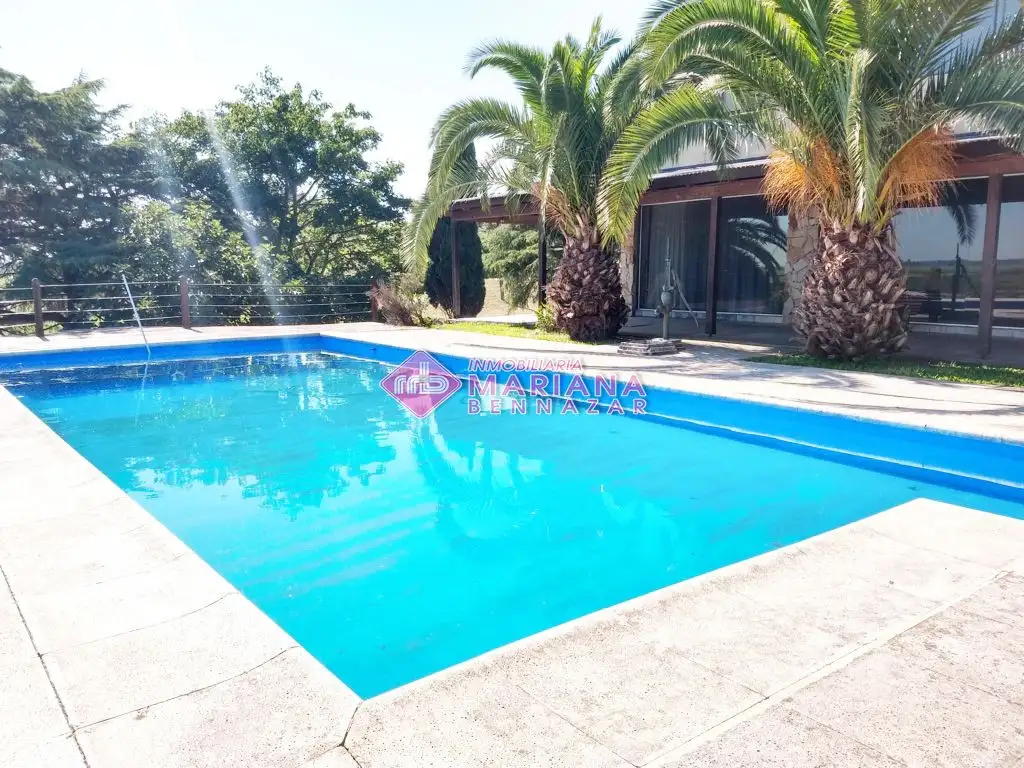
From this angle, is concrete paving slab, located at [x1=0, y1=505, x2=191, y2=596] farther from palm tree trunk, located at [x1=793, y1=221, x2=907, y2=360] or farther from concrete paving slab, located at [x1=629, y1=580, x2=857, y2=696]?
palm tree trunk, located at [x1=793, y1=221, x2=907, y2=360]

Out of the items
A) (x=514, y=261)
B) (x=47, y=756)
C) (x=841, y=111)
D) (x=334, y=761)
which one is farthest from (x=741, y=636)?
(x=514, y=261)

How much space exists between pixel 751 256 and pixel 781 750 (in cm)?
1301

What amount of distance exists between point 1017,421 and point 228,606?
6139 mm

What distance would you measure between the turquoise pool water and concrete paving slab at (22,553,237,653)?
0.54 meters

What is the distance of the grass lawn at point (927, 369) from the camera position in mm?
7844

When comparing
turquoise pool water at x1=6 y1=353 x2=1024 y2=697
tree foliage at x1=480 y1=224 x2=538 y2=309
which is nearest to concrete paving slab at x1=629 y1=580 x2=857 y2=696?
turquoise pool water at x1=6 y1=353 x2=1024 y2=697

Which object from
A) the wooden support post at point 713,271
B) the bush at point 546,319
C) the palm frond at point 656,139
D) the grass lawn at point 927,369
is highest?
the palm frond at point 656,139

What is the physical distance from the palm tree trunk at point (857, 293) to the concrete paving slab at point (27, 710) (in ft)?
29.9

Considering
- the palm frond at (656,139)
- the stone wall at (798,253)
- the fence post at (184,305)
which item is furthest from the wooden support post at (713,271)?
the fence post at (184,305)

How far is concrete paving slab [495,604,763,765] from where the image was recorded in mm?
2146

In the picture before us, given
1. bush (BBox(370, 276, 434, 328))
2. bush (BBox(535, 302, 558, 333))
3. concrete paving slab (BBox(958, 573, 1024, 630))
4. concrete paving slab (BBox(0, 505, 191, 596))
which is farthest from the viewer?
bush (BBox(370, 276, 434, 328))

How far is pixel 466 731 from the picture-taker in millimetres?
2139

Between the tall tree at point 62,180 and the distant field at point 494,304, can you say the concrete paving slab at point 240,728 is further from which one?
the distant field at point 494,304

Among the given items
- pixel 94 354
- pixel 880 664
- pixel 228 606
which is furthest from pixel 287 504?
pixel 94 354
